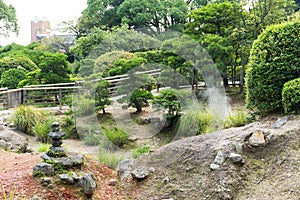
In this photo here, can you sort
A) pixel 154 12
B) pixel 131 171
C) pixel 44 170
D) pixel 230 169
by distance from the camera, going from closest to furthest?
pixel 44 170
pixel 230 169
pixel 131 171
pixel 154 12

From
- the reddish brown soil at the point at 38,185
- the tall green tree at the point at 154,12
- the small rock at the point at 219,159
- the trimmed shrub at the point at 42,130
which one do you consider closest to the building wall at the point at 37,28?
the tall green tree at the point at 154,12

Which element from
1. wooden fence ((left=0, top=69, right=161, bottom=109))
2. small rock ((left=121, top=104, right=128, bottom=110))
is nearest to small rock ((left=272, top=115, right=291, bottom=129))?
small rock ((left=121, top=104, right=128, bottom=110))

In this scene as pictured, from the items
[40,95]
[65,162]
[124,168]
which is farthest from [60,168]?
[40,95]

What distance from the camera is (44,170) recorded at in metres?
3.28

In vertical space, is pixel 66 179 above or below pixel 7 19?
below

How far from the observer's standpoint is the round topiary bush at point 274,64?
4387 mm

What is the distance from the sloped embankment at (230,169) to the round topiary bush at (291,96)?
17 cm

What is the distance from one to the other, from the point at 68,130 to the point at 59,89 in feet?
5.70

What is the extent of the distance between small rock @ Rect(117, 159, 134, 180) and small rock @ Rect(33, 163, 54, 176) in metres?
0.81

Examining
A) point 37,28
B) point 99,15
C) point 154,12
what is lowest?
point 154,12

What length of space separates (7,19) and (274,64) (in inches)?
685

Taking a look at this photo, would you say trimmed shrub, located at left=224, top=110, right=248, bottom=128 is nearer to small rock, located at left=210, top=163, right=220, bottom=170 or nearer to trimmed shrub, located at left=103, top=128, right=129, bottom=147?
small rock, located at left=210, top=163, right=220, bottom=170

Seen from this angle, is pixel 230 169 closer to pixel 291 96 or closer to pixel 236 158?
pixel 236 158

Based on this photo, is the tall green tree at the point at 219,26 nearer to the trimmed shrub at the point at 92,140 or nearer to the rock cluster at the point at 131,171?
the trimmed shrub at the point at 92,140
